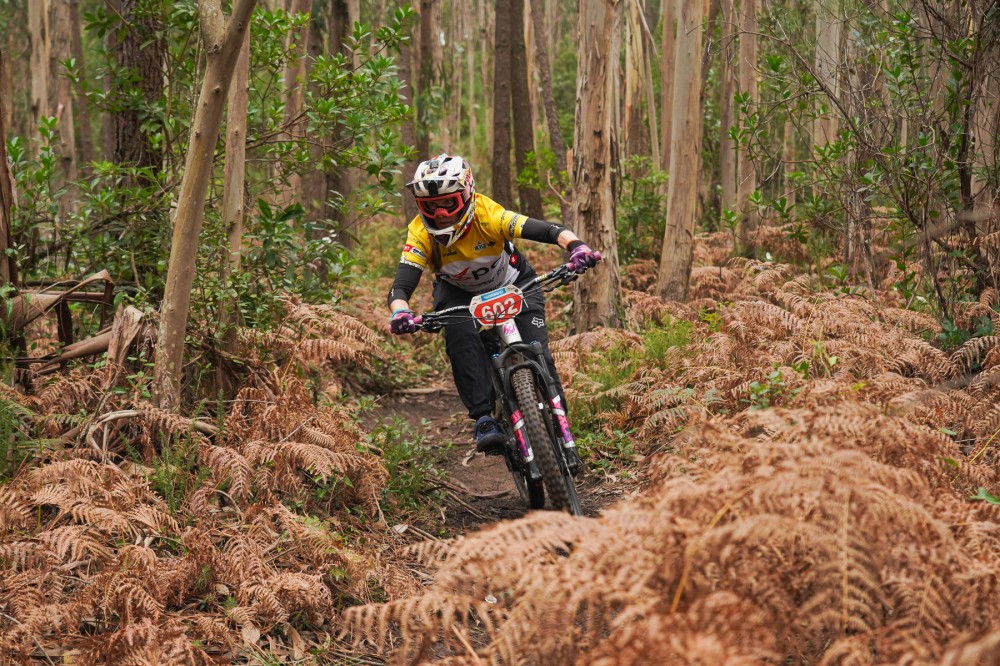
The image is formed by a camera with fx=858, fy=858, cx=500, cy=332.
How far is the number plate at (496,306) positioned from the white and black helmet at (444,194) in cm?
65

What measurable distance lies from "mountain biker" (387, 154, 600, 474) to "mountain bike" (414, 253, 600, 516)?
0.26 ft

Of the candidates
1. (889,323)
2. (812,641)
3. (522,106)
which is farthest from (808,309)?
(522,106)

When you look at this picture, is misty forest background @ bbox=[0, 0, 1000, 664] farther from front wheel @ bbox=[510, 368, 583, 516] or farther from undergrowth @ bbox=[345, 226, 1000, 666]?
front wheel @ bbox=[510, 368, 583, 516]

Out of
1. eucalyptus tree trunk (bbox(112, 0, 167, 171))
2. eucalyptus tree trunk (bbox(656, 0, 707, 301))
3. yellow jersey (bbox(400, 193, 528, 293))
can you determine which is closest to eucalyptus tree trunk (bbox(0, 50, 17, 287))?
eucalyptus tree trunk (bbox(112, 0, 167, 171))

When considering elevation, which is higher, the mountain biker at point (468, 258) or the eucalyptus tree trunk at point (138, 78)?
the eucalyptus tree trunk at point (138, 78)

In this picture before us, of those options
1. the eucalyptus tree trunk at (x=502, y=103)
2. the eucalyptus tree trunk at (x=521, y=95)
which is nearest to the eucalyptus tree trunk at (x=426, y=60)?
the eucalyptus tree trunk at (x=502, y=103)

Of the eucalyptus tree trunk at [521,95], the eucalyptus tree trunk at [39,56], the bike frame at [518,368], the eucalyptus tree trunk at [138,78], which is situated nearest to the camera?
the bike frame at [518,368]

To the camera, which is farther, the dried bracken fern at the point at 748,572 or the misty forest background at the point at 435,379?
the misty forest background at the point at 435,379

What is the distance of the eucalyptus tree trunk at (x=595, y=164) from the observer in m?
9.07

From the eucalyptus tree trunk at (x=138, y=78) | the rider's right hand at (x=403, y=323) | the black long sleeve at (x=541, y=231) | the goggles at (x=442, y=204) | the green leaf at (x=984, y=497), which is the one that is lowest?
the green leaf at (x=984, y=497)

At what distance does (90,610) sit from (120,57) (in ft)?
16.9

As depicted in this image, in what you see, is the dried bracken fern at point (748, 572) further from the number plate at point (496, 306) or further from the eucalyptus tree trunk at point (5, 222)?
the eucalyptus tree trunk at point (5, 222)

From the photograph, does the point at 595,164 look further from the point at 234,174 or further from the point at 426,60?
the point at 426,60

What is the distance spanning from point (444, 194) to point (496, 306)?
0.81m
